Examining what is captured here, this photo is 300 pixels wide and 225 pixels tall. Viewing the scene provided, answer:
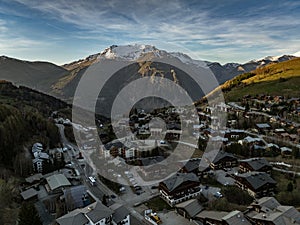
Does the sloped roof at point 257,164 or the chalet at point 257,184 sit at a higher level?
the sloped roof at point 257,164

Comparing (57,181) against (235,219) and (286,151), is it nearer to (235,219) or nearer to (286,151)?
(235,219)

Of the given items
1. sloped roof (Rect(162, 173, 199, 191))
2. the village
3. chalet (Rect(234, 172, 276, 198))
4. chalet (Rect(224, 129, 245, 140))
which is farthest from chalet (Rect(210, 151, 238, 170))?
chalet (Rect(224, 129, 245, 140))

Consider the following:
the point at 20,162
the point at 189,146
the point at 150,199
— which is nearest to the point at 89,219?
the point at 150,199

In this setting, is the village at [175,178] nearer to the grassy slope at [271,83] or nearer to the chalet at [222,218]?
the chalet at [222,218]

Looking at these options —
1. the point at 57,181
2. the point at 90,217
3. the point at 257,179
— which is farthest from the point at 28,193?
the point at 257,179

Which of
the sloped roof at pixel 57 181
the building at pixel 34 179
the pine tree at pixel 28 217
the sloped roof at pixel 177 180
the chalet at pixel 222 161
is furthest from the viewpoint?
the chalet at pixel 222 161

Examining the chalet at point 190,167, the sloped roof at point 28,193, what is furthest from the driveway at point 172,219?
the sloped roof at point 28,193

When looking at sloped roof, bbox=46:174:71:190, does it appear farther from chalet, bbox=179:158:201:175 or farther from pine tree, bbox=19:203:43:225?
chalet, bbox=179:158:201:175
